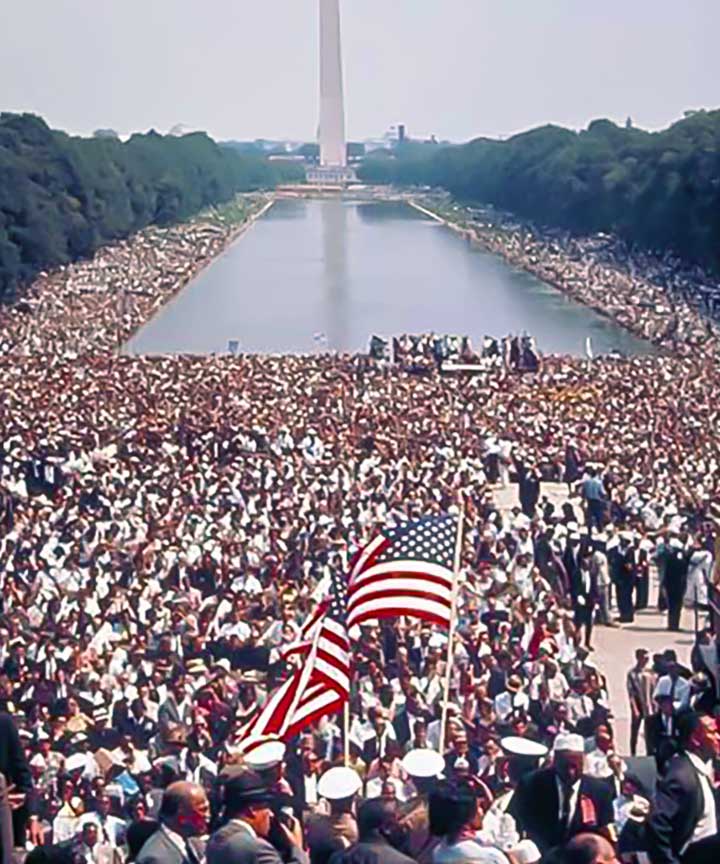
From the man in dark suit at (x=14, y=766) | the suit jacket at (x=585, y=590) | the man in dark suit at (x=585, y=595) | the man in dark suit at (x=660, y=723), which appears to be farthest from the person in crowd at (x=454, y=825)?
the suit jacket at (x=585, y=590)

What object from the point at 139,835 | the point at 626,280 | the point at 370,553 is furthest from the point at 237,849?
the point at 626,280

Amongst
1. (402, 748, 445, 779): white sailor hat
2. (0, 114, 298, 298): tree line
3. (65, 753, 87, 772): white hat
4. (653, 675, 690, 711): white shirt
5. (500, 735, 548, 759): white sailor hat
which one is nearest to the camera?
(402, 748, 445, 779): white sailor hat

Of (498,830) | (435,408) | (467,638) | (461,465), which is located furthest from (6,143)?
(498,830)

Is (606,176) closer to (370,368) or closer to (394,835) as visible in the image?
(370,368)

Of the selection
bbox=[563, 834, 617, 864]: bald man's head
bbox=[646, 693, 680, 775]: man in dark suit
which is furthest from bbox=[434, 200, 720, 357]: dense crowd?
bbox=[563, 834, 617, 864]: bald man's head

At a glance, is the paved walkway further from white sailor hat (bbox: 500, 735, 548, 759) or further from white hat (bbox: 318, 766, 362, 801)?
white hat (bbox: 318, 766, 362, 801)

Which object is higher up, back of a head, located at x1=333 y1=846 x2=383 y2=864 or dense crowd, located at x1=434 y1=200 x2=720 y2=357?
back of a head, located at x1=333 y1=846 x2=383 y2=864
